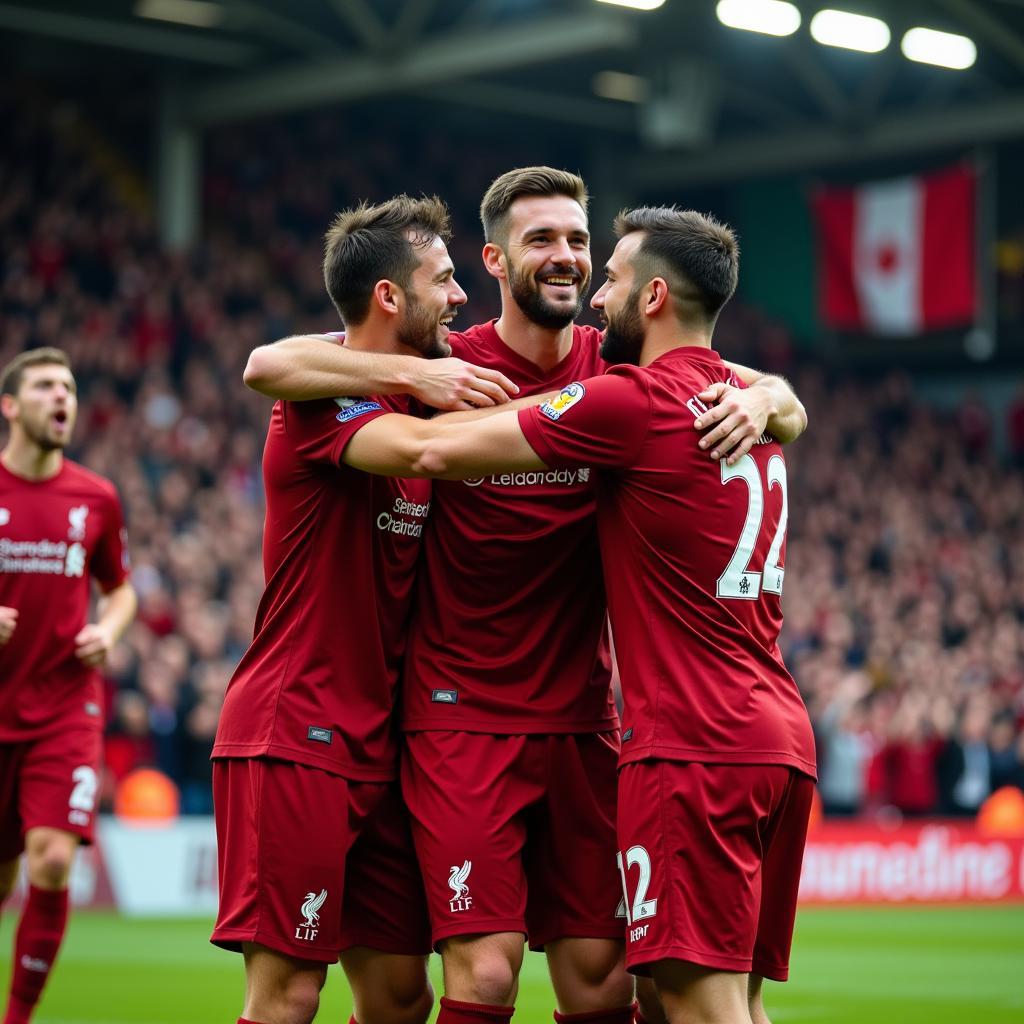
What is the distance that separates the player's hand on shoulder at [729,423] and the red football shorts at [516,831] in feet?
3.37

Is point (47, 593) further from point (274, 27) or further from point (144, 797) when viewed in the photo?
point (274, 27)

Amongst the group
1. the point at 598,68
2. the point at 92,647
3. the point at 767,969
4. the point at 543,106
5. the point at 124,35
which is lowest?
the point at 767,969

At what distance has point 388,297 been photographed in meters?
5.56

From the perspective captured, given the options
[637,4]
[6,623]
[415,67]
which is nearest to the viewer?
[6,623]

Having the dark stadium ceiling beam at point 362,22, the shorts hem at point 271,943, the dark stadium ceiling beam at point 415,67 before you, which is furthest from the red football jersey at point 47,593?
the dark stadium ceiling beam at point 362,22

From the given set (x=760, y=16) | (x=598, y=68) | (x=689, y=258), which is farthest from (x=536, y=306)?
(x=598, y=68)

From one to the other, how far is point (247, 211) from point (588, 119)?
19.2 feet

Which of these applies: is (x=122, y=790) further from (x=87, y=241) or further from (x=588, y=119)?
(x=588, y=119)

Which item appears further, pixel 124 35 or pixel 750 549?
pixel 124 35

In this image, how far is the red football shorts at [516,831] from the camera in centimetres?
530

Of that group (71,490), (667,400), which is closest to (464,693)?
(667,400)

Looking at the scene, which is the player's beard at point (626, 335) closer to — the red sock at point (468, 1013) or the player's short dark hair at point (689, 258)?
the player's short dark hair at point (689, 258)

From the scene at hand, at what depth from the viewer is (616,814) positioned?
5.48 meters

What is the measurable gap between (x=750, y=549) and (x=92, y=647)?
13.1 feet
